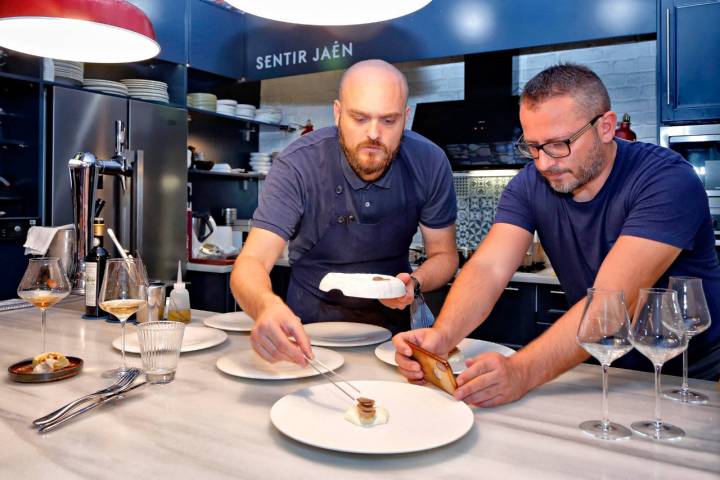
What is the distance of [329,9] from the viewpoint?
5.16ft

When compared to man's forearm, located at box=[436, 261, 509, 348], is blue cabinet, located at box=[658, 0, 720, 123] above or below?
above

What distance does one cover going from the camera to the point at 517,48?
374 cm

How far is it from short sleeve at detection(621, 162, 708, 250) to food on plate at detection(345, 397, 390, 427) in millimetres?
797

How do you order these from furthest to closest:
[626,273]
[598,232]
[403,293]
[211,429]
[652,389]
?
1. [598,232]
2. [403,293]
3. [626,273]
4. [652,389]
5. [211,429]

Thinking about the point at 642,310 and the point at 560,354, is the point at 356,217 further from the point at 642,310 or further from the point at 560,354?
the point at 642,310

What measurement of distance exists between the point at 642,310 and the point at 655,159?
0.68 meters

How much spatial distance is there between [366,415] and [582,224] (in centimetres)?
97

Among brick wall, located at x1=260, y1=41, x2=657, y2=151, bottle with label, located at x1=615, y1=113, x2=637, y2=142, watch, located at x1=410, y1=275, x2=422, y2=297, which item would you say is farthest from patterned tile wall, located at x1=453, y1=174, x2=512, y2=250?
watch, located at x1=410, y1=275, x2=422, y2=297

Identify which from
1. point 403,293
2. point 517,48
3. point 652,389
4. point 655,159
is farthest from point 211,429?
point 517,48

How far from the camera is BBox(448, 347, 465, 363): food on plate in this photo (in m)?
1.31

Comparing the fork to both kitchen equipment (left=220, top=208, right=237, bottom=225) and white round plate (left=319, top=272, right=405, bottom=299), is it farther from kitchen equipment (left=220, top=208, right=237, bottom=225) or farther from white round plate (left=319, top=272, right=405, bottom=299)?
kitchen equipment (left=220, top=208, right=237, bottom=225)

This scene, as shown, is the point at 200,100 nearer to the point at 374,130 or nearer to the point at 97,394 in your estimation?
the point at 374,130

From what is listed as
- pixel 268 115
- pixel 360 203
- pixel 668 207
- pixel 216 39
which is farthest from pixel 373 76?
pixel 268 115

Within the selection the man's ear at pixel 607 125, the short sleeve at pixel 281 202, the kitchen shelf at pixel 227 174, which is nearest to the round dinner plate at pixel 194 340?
the short sleeve at pixel 281 202
